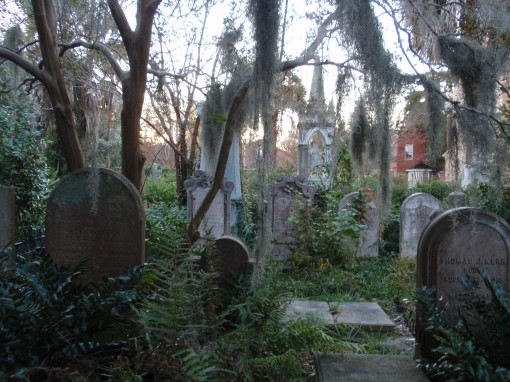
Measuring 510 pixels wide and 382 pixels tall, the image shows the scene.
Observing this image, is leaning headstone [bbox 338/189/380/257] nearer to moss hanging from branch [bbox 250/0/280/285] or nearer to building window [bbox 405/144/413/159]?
moss hanging from branch [bbox 250/0/280/285]

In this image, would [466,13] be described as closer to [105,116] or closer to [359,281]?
[359,281]

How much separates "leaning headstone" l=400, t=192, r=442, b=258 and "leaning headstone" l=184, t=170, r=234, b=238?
3307 mm

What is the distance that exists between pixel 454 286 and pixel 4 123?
636cm

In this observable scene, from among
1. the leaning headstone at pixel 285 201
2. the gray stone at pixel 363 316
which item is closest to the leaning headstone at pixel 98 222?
the gray stone at pixel 363 316

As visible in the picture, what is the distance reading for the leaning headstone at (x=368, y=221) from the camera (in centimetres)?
850

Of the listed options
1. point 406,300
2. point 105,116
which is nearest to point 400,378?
point 406,300

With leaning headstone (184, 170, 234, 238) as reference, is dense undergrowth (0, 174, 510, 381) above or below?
below

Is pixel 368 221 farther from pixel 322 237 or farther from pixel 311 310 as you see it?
pixel 311 310

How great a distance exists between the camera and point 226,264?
419 cm

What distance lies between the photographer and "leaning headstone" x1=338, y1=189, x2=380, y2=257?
8.50m

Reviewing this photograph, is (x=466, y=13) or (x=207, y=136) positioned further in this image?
(x=207, y=136)

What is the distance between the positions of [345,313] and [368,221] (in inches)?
157

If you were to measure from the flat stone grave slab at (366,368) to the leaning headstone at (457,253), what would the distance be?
439mm

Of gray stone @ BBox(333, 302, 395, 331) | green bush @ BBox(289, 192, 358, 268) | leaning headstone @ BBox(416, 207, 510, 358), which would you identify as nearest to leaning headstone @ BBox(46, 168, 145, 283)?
gray stone @ BBox(333, 302, 395, 331)
